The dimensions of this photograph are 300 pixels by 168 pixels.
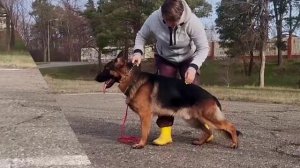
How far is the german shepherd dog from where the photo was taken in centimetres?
506

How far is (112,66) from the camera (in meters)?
5.14

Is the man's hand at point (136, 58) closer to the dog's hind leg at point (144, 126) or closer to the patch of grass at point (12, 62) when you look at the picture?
the dog's hind leg at point (144, 126)

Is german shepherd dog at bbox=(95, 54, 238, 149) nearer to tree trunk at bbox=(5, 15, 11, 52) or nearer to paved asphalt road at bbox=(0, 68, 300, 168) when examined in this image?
paved asphalt road at bbox=(0, 68, 300, 168)

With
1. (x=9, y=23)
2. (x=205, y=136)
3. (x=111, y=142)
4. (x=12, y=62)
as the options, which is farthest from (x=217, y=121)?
(x=9, y=23)

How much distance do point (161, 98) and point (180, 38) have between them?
75cm

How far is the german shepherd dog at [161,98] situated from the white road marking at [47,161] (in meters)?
0.91

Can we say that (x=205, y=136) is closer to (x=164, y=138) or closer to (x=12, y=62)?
(x=164, y=138)

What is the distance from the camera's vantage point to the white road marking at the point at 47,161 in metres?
4.15

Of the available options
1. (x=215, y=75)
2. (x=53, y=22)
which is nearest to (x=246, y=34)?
(x=215, y=75)

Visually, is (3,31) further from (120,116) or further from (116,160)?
(116,160)

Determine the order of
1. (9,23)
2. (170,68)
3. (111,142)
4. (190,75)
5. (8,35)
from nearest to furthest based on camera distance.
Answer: (190,75) → (111,142) → (170,68) → (8,35) → (9,23)

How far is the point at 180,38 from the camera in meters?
5.33

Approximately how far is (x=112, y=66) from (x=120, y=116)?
8.97ft

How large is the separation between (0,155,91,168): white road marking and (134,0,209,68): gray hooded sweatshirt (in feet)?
5.45
